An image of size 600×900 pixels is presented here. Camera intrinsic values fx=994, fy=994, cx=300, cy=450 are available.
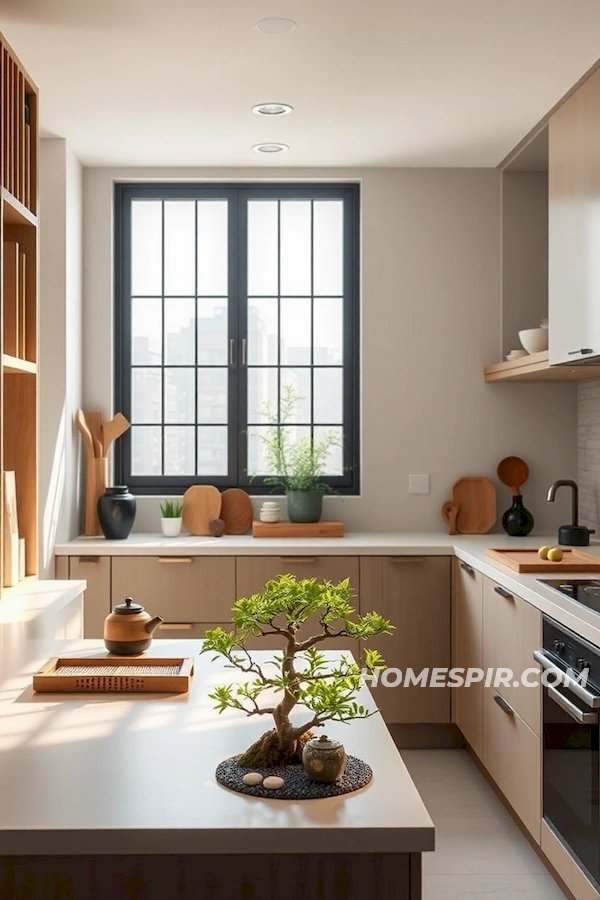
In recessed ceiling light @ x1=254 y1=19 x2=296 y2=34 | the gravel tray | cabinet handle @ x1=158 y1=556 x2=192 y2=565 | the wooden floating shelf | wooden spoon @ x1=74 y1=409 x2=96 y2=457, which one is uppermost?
recessed ceiling light @ x1=254 y1=19 x2=296 y2=34

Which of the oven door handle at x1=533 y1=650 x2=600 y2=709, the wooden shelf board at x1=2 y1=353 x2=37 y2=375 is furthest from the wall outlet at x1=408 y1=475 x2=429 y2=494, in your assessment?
the wooden shelf board at x1=2 y1=353 x2=37 y2=375

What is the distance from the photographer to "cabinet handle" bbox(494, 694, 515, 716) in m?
3.54

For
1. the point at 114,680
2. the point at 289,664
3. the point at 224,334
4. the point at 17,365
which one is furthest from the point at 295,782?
the point at 224,334

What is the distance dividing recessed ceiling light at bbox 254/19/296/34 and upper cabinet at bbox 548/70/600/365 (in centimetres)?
109

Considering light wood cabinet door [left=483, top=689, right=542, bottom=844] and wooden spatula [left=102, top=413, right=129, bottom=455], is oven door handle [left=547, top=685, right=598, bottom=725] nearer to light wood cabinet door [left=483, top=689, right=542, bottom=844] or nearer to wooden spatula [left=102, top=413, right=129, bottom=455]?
light wood cabinet door [left=483, top=689, right=542, bottom=844]

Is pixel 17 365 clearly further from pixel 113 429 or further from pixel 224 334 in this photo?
pixel 224 334

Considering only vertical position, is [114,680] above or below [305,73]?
below

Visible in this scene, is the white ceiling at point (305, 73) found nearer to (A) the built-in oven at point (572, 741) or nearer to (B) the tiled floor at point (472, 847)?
(A) the built-in oven at point (572, 741)

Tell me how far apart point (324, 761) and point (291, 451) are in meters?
3.55

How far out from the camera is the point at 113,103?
13.2 feet

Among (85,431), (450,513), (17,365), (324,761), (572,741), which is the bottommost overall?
(572,741)

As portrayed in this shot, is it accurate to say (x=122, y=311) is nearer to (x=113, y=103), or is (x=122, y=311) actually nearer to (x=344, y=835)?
(x=113, y=103)

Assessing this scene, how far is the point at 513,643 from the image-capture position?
3535mm

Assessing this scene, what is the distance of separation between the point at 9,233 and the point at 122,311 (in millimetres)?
1631
